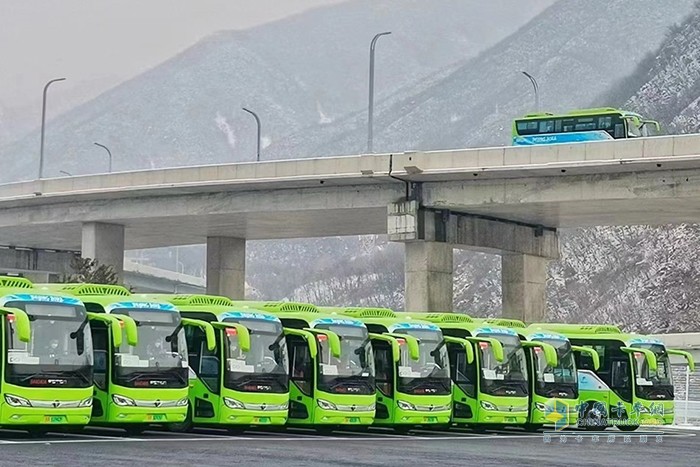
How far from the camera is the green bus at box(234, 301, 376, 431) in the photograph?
2920cm

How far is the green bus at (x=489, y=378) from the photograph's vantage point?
3309 centimetres

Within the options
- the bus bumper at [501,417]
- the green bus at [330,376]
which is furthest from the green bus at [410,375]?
the bus bumper at [501,417]

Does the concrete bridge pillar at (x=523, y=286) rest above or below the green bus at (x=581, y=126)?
below

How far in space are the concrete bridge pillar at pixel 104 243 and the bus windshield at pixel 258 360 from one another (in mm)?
37326

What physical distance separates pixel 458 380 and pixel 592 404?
6867 millimetres

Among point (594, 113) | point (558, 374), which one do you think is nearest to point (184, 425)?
point (558, 374)

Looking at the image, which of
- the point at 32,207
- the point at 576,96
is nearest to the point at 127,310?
the point at 32,207

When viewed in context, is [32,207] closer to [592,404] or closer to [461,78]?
[592,404]

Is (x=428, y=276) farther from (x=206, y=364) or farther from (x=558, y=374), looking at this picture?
(x=206, y=364)

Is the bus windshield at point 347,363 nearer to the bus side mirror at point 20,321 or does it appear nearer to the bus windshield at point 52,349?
the bus windshield at point 52,349

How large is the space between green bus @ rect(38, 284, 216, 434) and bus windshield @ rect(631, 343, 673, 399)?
16552mm

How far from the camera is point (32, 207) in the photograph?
220 ft

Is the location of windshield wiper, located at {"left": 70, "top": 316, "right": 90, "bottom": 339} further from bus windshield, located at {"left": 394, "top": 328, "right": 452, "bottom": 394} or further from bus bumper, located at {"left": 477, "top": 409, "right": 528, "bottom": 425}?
bus bumper, located at {"left": 477, "top": 409, "right": 528, "bottom": 425}

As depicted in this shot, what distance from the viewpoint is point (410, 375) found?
31234mm
